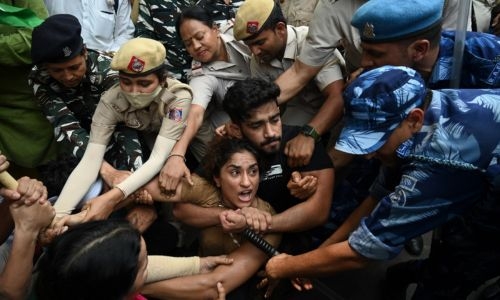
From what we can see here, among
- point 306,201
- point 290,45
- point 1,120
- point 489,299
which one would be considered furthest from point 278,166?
point 1,120

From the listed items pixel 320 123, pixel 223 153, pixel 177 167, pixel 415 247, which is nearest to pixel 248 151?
pixel 223 153

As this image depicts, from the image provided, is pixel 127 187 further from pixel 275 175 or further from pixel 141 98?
pixel 275 175

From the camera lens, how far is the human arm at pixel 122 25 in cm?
325

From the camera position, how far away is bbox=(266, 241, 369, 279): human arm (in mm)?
1775

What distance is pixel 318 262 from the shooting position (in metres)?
1.85

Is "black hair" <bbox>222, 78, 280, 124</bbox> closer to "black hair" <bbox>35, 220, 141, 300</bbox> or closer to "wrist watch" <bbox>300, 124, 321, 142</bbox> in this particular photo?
"wrist watch" <bbox>300, 124, 321, 142</bbox>

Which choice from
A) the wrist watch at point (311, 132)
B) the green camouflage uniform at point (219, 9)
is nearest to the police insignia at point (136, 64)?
the wrist watch at point (311, 132)

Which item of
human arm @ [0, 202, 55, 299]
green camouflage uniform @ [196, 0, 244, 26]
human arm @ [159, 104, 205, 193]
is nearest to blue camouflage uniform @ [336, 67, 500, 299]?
human arm @ [159, 104, 205, 193]

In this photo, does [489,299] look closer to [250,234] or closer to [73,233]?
[250,234]

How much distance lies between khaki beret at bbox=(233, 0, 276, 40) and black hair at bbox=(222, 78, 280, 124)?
0.34 meters

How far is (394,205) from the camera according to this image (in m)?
1.61

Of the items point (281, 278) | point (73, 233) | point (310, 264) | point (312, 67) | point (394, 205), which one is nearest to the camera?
point (73, 233)

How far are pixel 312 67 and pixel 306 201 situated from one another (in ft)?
2.43

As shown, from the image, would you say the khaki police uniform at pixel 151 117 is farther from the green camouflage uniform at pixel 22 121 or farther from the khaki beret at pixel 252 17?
the green camouflage uniform at pixel 22 121
